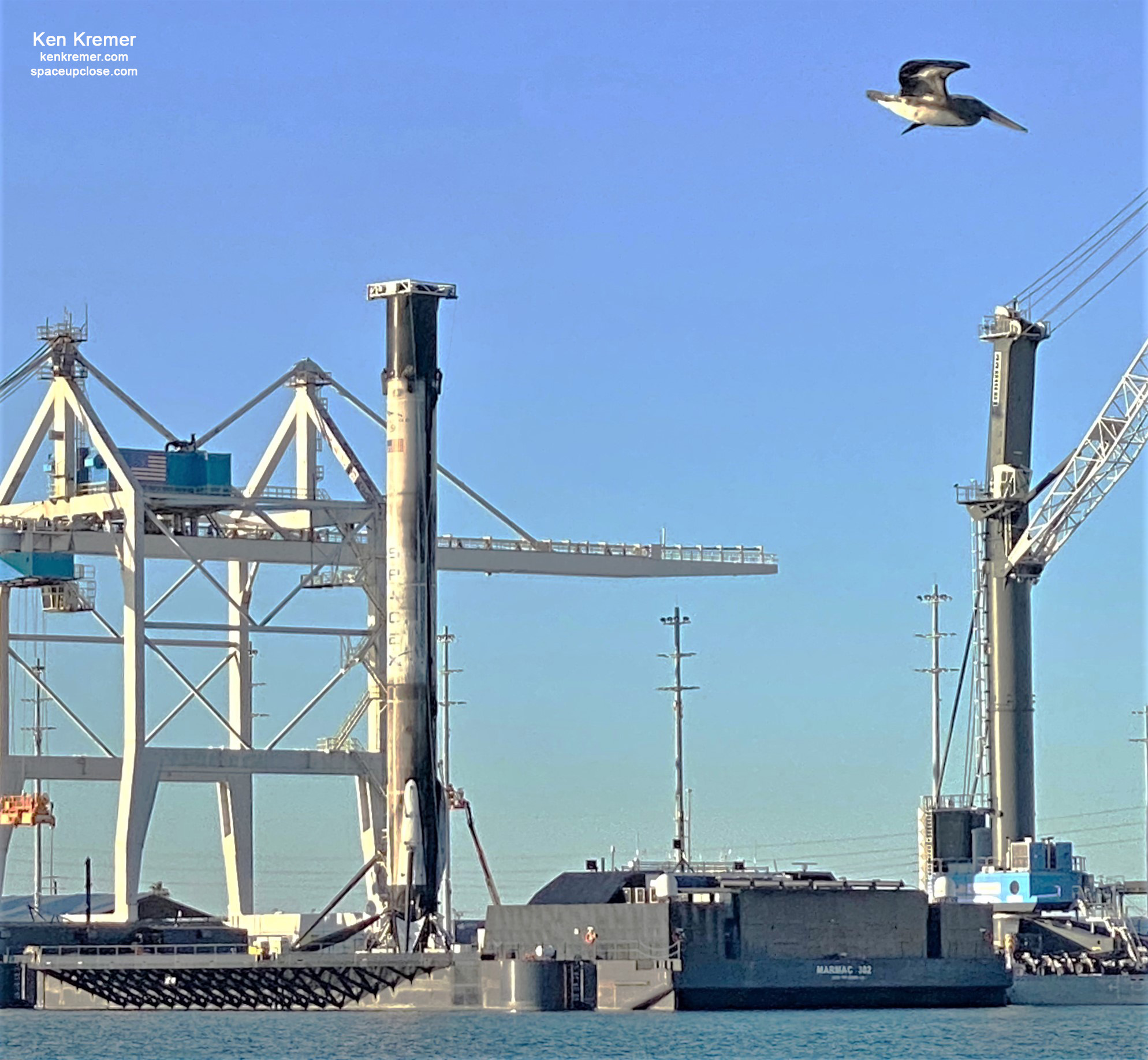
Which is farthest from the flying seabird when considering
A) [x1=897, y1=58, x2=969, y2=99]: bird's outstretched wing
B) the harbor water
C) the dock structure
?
the dock structure

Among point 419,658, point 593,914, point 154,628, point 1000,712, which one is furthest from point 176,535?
point 1000,712

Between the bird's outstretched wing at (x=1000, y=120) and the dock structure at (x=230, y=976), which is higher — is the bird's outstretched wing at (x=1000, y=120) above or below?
above

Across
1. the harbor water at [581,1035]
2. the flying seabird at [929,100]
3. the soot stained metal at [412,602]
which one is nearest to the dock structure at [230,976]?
the harbor water at [581,1035]

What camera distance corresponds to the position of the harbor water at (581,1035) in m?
59.5

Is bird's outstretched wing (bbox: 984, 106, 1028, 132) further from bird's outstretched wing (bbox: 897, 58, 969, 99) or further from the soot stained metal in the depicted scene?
the soot stained metal

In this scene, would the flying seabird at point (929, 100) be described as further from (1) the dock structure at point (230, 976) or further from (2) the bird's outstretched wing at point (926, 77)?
(1) the dock structure at point (230, 976)

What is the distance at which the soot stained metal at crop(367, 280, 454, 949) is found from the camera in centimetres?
7769

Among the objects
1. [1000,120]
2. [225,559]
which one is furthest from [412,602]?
[1000,120]

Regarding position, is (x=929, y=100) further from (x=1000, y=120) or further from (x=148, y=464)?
(x=148, y=464)

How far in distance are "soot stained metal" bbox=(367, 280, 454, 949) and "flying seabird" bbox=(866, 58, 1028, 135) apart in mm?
40960

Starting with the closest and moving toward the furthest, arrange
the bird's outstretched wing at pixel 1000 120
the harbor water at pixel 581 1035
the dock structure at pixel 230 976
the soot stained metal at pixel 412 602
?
the bird's outstretched wing at pixel 1000 120
the harbor water at pixel 581 1035
the dock structure at pixel 230 976
the soot stained metal at pixel 412 602

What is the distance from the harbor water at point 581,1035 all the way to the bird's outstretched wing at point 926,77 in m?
24.2

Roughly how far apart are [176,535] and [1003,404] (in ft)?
83.5

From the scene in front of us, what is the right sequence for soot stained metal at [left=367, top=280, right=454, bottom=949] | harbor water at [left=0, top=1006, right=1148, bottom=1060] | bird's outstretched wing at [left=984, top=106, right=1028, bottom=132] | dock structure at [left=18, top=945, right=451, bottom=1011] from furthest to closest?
soot stained metal at [left=367, top=280, right=454, bottom=949]
dock structure at [left=18, top=945, right=451, bottom=1011]
harbor water at [left=0, top=1006, right=1148, bottom=1060]
bird's outstretched wing at [left=984, top=106, right=1028, bottom=132]
